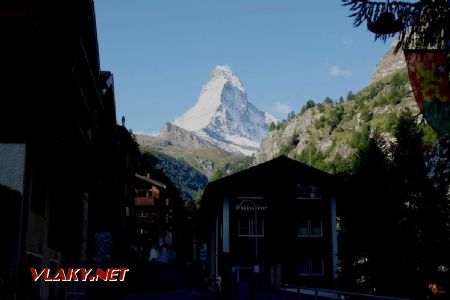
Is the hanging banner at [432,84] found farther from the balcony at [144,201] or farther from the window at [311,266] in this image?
the balcony at [144,201]

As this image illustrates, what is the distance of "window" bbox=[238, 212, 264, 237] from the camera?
1791 inches

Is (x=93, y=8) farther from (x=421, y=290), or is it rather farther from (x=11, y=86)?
(x=421, y=290)

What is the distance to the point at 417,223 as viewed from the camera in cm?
2431

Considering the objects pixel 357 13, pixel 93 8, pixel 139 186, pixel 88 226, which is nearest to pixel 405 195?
pixel 88 226

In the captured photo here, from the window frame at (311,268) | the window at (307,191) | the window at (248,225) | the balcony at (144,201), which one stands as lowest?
the window frame at (311,268)

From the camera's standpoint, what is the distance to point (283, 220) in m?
45.2

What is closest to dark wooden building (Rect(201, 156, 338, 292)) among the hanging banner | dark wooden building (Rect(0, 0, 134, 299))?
dark wooden building (Rect(0, 0, 134, 299))

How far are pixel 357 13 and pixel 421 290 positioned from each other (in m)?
16.8

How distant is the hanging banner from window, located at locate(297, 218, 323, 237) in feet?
128

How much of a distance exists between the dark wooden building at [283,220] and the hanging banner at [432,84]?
36.7 metres

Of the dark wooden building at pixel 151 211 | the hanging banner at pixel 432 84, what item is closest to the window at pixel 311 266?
the dark wooden building at pixel 151 211

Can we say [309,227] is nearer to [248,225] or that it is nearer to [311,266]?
[311,266]

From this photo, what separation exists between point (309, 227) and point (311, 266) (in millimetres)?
2840

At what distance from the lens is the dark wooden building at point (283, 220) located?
44469 mm
